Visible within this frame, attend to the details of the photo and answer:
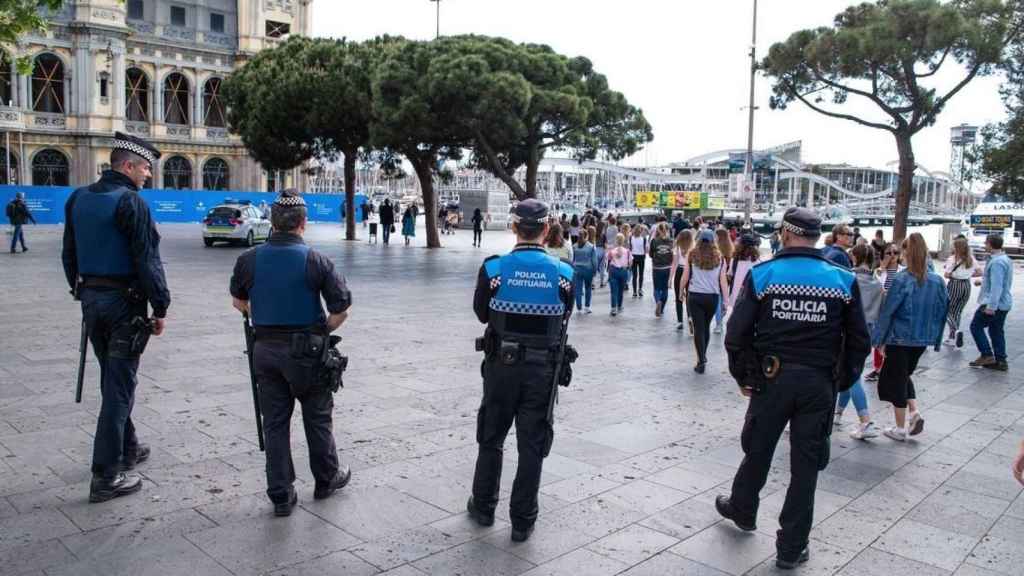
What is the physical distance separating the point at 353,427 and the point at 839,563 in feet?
12.1

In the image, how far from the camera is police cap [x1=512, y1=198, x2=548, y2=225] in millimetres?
4582

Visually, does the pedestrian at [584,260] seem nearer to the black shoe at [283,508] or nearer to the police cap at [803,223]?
the police cap at [803,223]

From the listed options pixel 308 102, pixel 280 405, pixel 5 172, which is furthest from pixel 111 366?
pixel 5 172

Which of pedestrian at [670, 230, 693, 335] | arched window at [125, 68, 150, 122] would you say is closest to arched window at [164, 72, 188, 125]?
arched window at [125, 68, 150, 122]

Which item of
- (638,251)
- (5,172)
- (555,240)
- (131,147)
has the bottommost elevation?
(638,251)

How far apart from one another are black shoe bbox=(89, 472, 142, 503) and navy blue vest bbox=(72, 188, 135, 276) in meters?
1.19

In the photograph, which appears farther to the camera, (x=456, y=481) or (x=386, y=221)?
(x=386, y=221)

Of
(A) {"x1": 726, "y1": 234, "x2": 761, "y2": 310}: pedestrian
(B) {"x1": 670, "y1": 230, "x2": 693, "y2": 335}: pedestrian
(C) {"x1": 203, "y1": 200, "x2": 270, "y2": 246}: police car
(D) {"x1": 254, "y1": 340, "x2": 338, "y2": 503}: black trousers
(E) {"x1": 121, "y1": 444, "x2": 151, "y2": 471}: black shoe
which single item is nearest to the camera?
(D) {"x1": 254, "y1": 340, "x2": 338, "y2": 503}: black trousers

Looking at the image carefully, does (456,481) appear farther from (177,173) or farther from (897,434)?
(177,173)

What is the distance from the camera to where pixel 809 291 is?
4277mm

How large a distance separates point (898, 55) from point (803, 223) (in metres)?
17.9

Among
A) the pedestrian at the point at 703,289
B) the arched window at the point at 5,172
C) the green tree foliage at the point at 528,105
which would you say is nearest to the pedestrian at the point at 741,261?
the pedestrian at the point at 703,289

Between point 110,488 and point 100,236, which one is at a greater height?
point 100,236

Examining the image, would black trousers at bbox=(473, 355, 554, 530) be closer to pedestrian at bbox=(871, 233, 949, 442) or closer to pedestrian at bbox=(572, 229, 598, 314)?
pedestrian at bbox=(871, 233, 949, 442)
